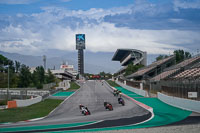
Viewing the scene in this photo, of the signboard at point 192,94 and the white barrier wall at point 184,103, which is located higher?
the signboard at point 192,94

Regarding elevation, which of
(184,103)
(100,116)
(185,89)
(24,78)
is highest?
(24,78)

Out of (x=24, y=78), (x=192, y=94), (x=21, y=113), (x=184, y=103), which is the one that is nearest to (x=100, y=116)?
(x=21, y=113)

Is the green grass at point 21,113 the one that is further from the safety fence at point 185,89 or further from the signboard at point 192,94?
the safety fence at point 185,89

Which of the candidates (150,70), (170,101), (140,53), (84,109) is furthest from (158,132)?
(140,53)

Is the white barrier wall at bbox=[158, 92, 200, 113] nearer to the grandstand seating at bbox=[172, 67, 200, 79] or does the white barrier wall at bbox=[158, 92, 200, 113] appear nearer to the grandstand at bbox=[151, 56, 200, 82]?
the grandstand seating at bbox=[172, 67, 200, 79]

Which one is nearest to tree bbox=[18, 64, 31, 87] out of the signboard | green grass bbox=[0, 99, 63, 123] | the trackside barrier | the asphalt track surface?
the trackside barrier

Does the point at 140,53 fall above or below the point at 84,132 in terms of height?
above

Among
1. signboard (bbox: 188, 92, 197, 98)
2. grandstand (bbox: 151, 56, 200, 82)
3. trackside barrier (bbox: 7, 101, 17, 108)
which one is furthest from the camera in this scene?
grandstand (bbox: 151, 56, 200, 82)

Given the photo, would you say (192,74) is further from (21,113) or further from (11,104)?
(11,104)

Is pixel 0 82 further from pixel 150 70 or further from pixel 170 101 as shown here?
pixel 170 101

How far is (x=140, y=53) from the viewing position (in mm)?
129875

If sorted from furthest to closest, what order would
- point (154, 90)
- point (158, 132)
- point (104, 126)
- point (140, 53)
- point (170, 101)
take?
point (140, 53), point (154, 90), point (170, 101), point (104, 126), point (158, 132)

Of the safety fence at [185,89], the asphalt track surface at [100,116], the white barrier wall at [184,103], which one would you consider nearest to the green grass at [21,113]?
the asphalt track surface at [100,116]

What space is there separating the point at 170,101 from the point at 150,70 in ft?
164
